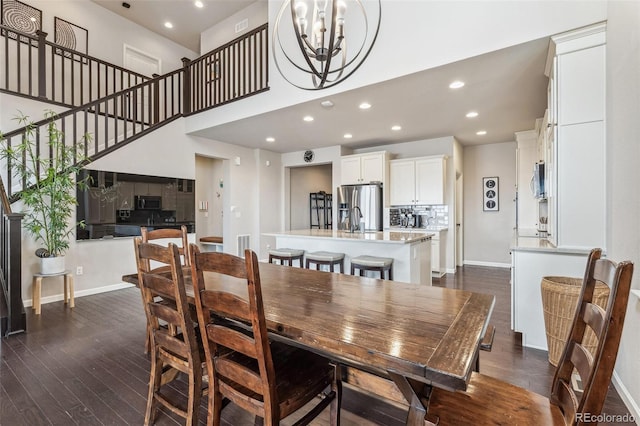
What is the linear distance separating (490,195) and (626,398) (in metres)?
5.10

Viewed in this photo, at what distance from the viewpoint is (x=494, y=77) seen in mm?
3236

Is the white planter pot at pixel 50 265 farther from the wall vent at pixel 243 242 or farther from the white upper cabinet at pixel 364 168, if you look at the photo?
the white upper cabinet at pixel 364 168

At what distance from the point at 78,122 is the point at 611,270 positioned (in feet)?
19.7

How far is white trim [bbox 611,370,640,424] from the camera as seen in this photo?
68.9 inches

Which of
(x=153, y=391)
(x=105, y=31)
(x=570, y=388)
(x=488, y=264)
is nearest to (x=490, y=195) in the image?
(x=488, y=264)

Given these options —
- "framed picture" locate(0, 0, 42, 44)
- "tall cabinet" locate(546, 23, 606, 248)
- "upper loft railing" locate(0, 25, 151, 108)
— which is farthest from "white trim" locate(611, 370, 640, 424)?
"framed picture" locate(0, 0, 42, 44)

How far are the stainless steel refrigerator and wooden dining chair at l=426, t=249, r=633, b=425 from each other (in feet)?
16.2

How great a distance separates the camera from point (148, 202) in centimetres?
503

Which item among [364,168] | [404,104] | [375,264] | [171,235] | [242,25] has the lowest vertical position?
[375,264]

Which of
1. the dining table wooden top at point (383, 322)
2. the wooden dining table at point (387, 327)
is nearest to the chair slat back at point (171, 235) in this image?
the dining table wooden top at point (383, 322)

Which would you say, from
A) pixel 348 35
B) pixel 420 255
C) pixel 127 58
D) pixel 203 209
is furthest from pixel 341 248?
pixel 127 58

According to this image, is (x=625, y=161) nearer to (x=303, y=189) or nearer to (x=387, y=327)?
(x=387, y=327)

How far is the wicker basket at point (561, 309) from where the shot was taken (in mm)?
2195

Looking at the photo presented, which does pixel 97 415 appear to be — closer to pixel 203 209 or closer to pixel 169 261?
pixel 169 261
